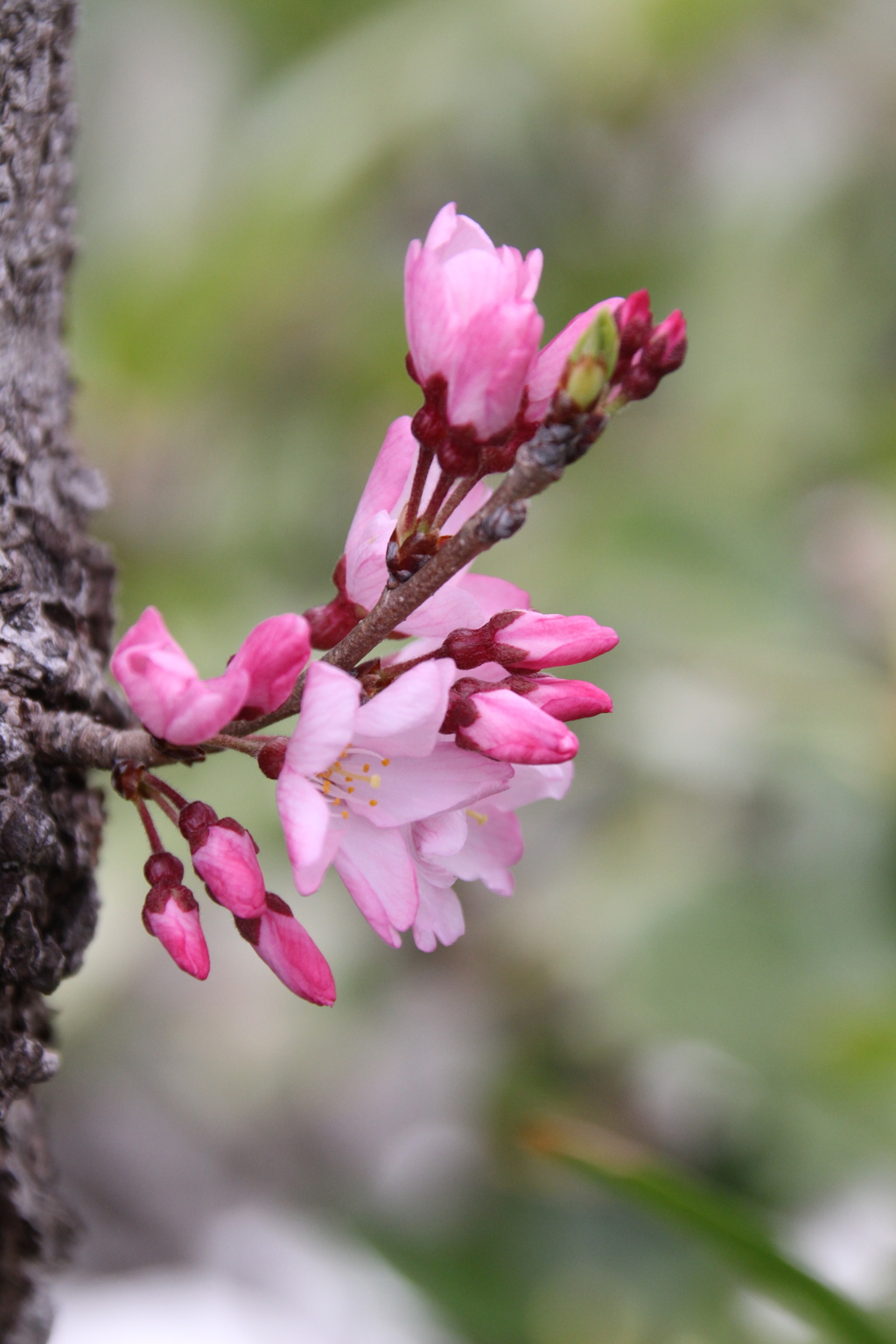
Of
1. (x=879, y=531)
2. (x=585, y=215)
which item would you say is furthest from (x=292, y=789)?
(x=585, y=215)

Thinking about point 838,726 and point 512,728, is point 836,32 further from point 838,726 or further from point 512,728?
point 512,728

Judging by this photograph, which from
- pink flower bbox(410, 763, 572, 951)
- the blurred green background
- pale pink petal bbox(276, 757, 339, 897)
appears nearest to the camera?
pale pink petal bbox(276, 757, 339, 897)

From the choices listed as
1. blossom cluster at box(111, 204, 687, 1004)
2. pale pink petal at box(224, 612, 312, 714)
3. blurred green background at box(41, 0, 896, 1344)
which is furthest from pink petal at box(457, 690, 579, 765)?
blurred green background at box(41, 0, 896, 1344)

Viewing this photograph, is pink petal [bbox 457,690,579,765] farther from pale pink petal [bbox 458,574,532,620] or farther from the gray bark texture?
the gray bark texture

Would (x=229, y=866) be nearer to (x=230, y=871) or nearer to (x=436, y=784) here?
(x=230, y=871)

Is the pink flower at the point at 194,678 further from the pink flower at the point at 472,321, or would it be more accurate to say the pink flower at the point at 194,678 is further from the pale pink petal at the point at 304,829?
the pink flower at the point at 472,321
